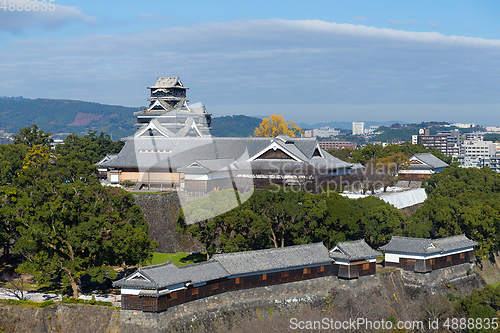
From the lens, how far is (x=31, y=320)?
24.6m

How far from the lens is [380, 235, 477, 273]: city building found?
33531 millimetres

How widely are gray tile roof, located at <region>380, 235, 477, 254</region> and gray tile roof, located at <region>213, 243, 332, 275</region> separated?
5.69m

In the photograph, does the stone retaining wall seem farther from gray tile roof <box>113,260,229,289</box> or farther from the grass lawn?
gray tile roof <box>113,260,229,289</box>

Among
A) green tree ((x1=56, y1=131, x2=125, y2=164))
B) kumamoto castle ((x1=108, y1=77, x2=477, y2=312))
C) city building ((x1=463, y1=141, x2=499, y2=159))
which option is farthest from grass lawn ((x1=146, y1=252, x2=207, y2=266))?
city building ((x1=463, y1=141, x2=499, y2=159))

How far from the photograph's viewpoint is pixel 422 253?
33.2 m

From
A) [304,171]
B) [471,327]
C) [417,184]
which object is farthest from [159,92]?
[471,327]

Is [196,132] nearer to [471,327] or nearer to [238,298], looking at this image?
[238,298]

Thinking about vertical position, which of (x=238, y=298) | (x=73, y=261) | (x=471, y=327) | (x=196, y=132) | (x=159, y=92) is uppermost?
(x=159, y=92)

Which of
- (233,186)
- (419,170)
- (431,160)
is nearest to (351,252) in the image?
(233,186)

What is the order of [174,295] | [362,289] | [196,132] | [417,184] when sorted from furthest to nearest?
1. [417,184]
2. [196,132]
3. [362,289]
4. [174,295]

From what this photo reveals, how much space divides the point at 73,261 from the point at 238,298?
858 cm

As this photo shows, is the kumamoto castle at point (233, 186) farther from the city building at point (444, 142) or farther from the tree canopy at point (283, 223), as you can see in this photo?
the city building at point (444, 142)

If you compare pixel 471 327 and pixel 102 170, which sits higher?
pixel 102 170

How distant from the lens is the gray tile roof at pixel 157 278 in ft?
77.2
